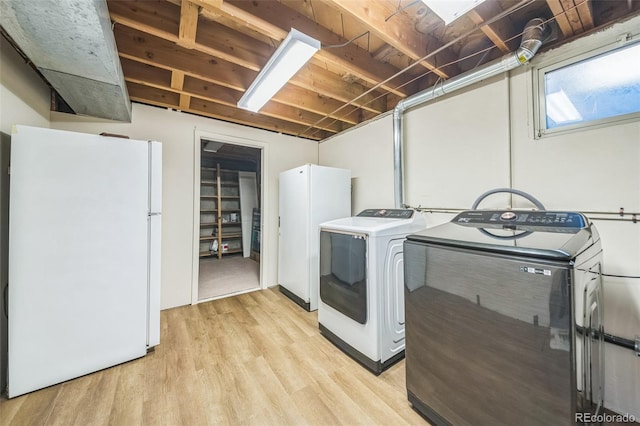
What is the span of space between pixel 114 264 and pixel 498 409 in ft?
8.46

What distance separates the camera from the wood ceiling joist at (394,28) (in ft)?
4.53

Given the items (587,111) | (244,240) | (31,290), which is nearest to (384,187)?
(587,111)

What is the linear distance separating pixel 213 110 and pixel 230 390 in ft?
9.76

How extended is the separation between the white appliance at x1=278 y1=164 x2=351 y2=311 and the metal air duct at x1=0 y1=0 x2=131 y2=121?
186 cm

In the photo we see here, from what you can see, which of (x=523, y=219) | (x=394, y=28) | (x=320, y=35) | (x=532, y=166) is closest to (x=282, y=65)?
(x=320, y=35)

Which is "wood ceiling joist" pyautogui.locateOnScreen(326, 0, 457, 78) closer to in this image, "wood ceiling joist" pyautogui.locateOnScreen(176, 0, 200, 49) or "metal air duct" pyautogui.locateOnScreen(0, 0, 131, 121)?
"wood ceiling joist" pyautogui.locateOnScreen(176, 0, 200, 49)

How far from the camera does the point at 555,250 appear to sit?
0.89m

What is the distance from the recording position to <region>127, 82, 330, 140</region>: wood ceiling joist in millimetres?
2574

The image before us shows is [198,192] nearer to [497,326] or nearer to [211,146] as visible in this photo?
[211,146]

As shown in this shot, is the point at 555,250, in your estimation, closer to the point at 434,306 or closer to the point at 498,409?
the point at 434,306

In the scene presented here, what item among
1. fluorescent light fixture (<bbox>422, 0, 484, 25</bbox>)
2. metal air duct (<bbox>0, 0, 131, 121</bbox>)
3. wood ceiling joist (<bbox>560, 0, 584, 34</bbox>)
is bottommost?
metal air duct (<bbox>0, 0, 131, 121</bbox>)

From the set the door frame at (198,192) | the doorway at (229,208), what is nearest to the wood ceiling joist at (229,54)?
the door frame at (198,192)

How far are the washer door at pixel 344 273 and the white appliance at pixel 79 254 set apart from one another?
148 cm

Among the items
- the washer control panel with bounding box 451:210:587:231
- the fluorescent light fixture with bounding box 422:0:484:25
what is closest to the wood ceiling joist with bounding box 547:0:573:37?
the fluorescent light fixture with bounding box 422:0:484:25
